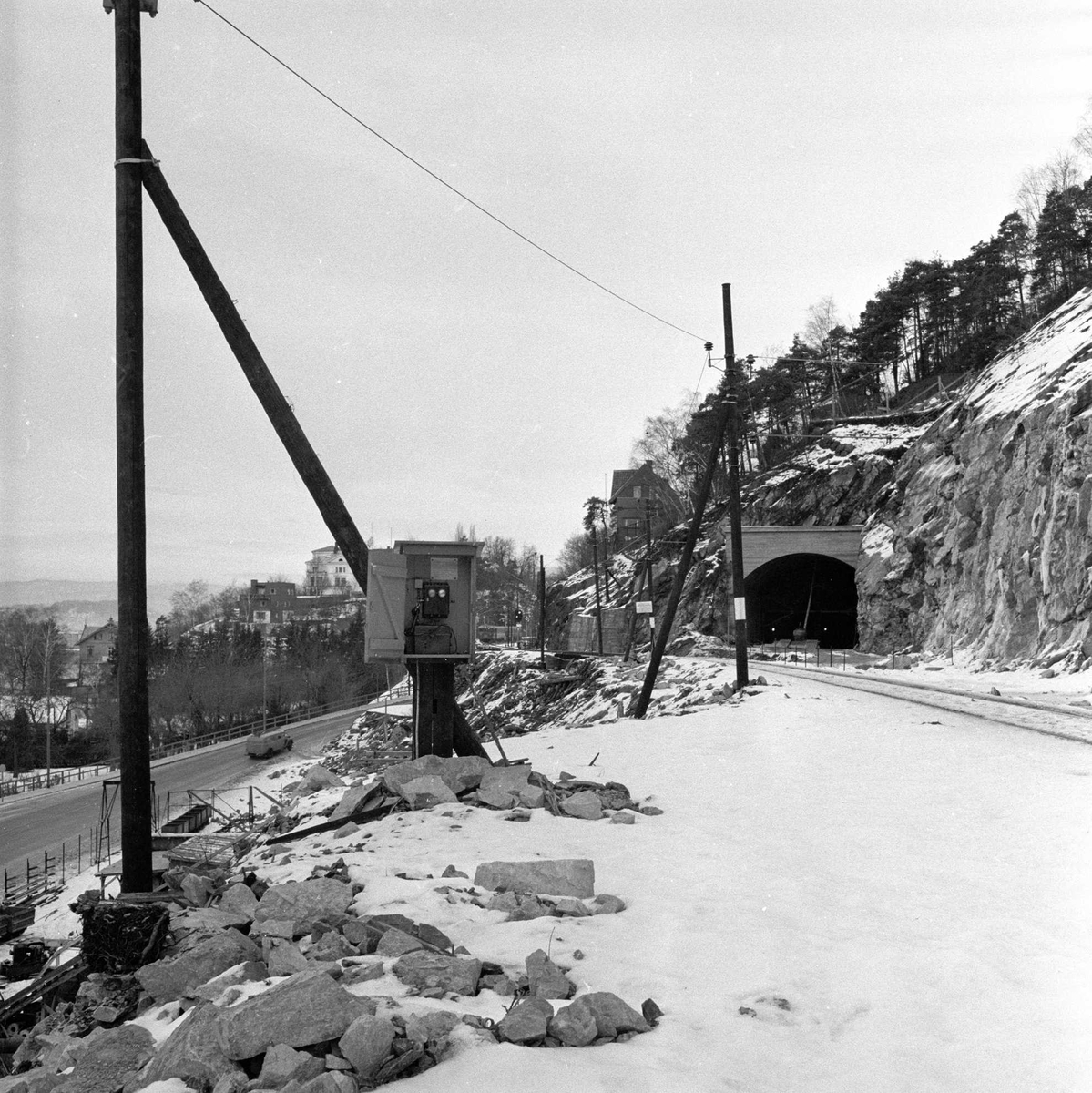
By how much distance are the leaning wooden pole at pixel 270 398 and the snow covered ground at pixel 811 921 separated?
3.23 metres

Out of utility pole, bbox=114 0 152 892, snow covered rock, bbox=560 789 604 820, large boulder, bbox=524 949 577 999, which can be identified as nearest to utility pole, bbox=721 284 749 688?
snow covered rock, bbox=560 789 604 820

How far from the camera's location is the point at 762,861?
21.8ft

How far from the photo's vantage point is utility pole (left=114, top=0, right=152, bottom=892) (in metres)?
6.98

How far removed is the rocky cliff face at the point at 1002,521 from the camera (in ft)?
71.3

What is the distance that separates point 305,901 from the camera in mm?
5477

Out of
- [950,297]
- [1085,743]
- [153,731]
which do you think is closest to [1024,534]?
[1085,743]

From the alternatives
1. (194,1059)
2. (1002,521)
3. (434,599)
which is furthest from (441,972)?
(1002,521)

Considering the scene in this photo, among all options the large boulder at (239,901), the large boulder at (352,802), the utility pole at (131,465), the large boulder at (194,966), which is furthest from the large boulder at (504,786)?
the large boulder at (194,966)

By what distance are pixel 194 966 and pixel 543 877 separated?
2195 millimetres

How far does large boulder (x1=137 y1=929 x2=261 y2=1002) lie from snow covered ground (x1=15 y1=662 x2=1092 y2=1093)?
938 mm

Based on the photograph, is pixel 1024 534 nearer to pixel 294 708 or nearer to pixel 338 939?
pixel 338 939

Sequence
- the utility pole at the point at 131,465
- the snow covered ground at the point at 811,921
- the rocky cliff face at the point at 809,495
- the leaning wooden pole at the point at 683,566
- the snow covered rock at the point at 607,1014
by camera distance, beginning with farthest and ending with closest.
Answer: the rocky cliff face at the point at 809,495 → the leaning wooden pole at the point at 683,566 → the utility pole at the point at 131,465 → the snow covered rock at the point at 607,1014 → the snow covered ground at the point at 811,921

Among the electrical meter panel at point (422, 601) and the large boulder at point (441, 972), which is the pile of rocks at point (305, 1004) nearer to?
the large boulder at point (441, 972)

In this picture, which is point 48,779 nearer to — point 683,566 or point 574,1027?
point 683,566
